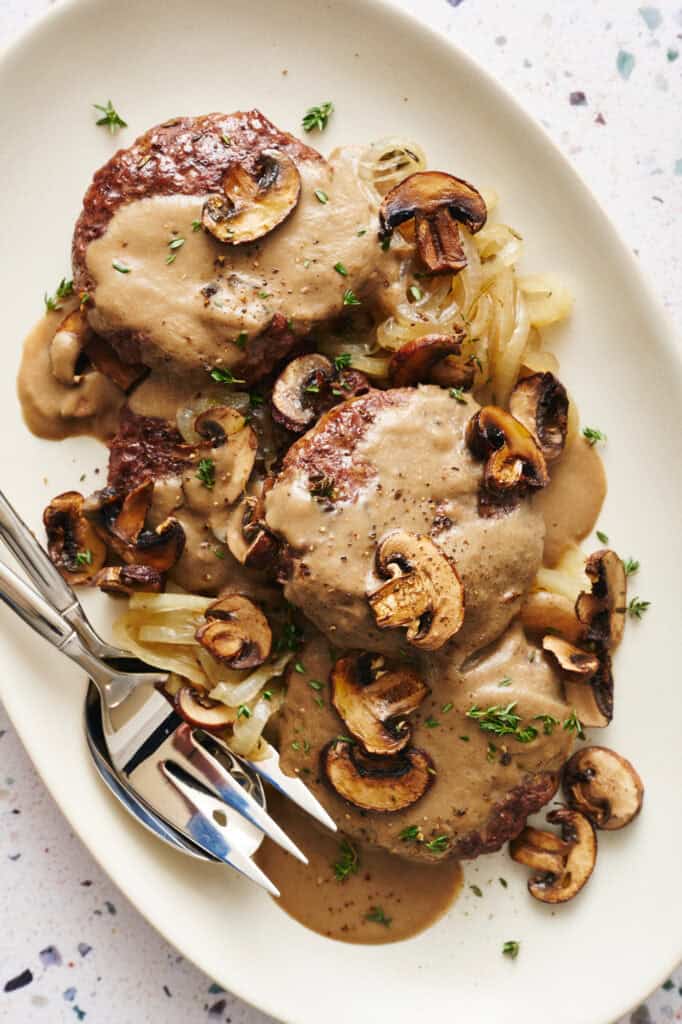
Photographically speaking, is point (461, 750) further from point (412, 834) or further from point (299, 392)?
point (299, 392)

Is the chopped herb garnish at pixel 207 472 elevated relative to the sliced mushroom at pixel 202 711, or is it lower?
elevated

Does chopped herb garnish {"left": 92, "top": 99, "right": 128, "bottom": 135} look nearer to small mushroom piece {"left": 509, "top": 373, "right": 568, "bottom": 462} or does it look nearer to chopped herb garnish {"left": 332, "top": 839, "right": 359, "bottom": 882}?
small mushroom piece {"left": 509, "top": 373, "right": 568, "bottom": 462}

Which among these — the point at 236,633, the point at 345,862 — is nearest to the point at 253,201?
the point at 236,633

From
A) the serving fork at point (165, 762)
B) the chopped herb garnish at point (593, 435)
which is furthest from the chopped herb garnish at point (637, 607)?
the serving fork at point (165, 762)

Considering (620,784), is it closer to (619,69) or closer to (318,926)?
(318,926)

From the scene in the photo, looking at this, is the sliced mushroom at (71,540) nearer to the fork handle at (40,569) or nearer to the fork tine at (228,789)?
the fork handle at (40,569)

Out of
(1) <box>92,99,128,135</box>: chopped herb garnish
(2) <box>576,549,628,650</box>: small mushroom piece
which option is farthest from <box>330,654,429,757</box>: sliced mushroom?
(1) <box>92,99,128,135</box>: chopped herb garnish
